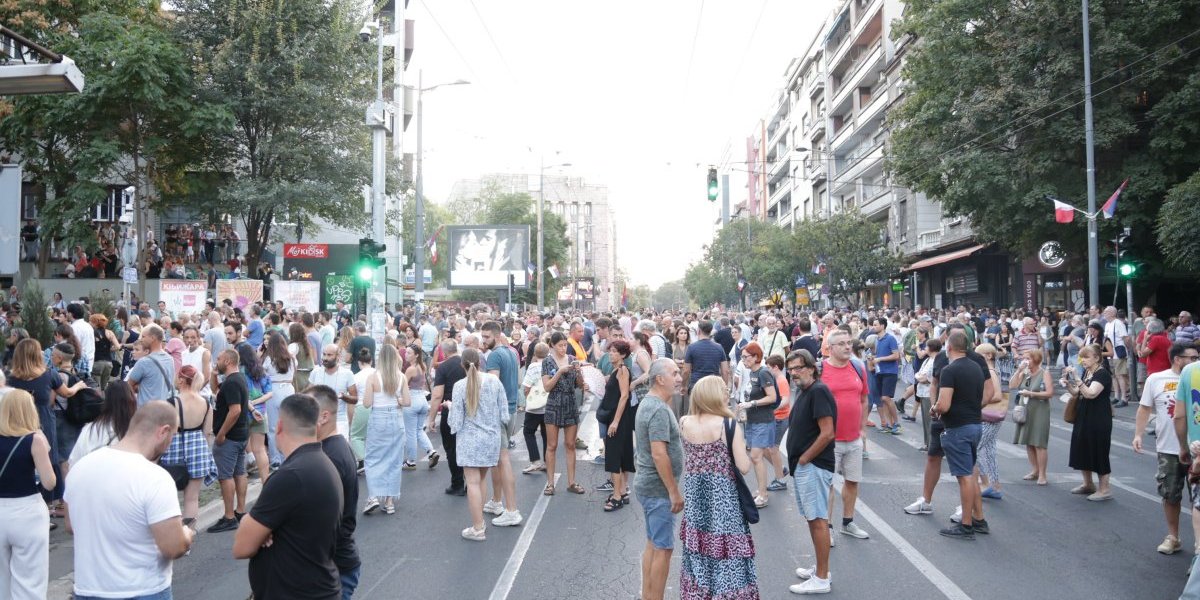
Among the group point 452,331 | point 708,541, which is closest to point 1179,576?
point 708,541

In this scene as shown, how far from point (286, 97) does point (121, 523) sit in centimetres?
2747

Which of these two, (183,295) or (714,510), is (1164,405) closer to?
(714,510)

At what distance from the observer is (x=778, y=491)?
933 cm

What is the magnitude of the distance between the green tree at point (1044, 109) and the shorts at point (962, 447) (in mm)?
17841

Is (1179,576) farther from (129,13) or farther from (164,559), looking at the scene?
(129,13)

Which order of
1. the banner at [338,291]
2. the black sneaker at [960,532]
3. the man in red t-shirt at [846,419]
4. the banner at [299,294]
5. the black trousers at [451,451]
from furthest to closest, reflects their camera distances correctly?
the banner at [338,291], the banner at [299,294], the black trousers at [451,451], the black sneaker at [960,532], the man in red t-shirt at [846,419]

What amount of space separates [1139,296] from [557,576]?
2915cm

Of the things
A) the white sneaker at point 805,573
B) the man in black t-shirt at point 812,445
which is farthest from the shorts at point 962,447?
the white sneaker at point 805,573

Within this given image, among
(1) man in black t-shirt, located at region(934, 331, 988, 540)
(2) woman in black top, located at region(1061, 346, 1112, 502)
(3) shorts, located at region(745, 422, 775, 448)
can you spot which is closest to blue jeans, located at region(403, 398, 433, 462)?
(3) shorts, located at region(745, 422, 775, 448)

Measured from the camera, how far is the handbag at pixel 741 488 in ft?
16.5

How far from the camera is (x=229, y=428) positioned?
297 inches

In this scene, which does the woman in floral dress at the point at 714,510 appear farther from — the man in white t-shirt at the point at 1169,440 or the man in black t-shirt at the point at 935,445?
the man in white t-shirt at the point at 1169,440

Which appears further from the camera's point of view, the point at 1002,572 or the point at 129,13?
the point at 129,13

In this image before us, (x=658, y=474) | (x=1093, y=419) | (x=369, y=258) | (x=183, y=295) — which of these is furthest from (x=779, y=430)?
(x=183, y=295)
